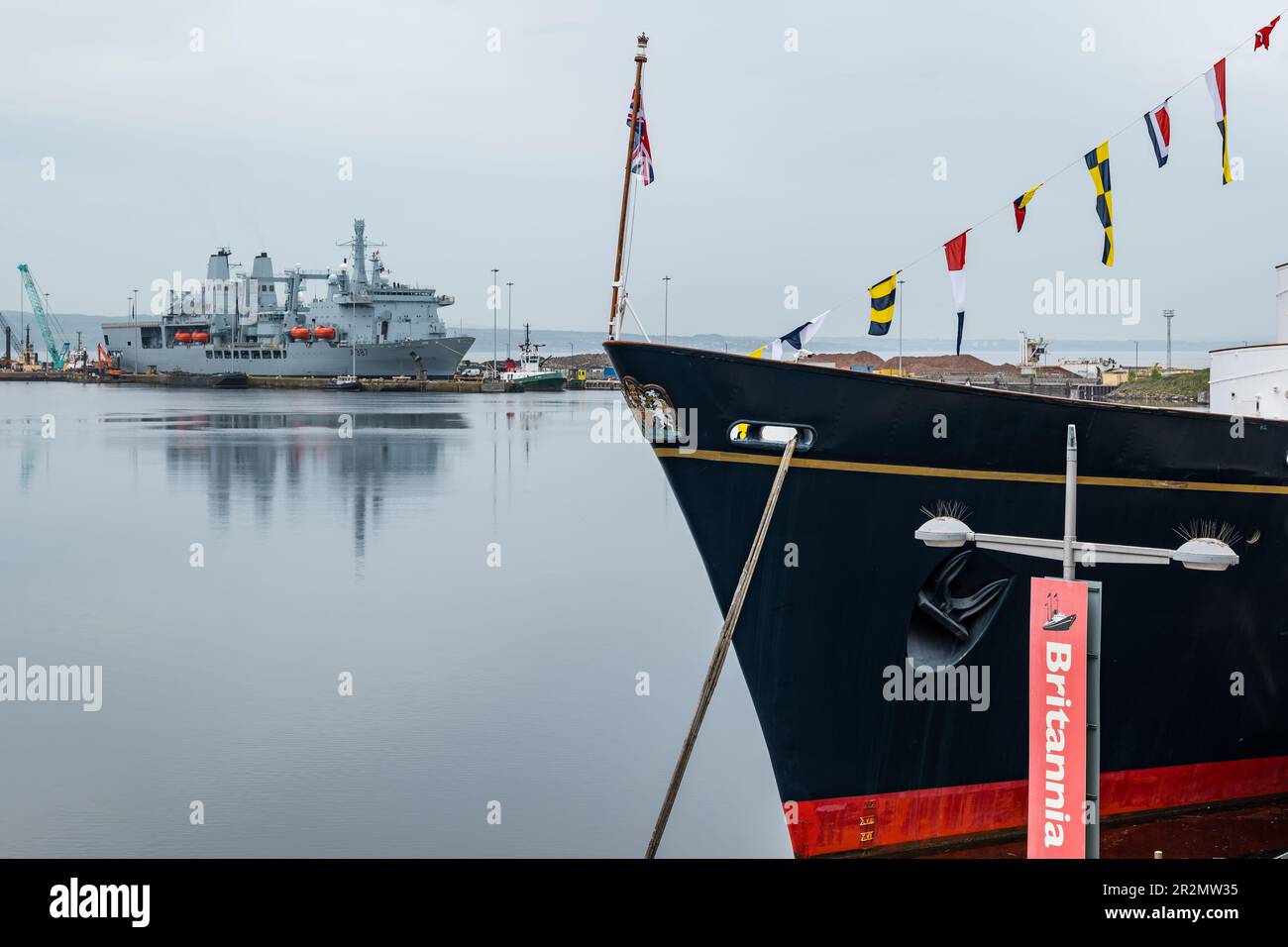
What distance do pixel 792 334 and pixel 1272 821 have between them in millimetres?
7639

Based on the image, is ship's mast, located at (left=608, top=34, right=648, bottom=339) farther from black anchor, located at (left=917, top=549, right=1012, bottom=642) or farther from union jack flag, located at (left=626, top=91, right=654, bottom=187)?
black anchor, located at (left=917, top=549, right=1012, bottom=642)

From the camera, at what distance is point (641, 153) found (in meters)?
12.6

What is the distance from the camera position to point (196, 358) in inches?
6048

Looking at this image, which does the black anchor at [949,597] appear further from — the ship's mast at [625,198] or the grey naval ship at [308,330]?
the grey naval ship at [308,330]

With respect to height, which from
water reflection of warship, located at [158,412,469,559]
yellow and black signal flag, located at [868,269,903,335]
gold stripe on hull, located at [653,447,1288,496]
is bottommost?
water reflection of warship, located at [158,412,469,559]

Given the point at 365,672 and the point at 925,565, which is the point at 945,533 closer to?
the point at 925,565

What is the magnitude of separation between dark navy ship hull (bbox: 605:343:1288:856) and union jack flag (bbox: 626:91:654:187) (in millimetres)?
1919

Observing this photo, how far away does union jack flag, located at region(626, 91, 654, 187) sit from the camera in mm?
12594

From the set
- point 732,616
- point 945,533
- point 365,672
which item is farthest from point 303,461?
point 945,533

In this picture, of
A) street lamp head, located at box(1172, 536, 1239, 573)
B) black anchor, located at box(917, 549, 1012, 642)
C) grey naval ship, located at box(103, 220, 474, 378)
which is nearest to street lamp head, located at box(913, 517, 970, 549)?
street lamp head, located at box(1172, 536, 1239, 573)

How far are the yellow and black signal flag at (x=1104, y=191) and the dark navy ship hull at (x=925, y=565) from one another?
7.12ft

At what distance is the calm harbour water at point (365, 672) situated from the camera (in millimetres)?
15273
